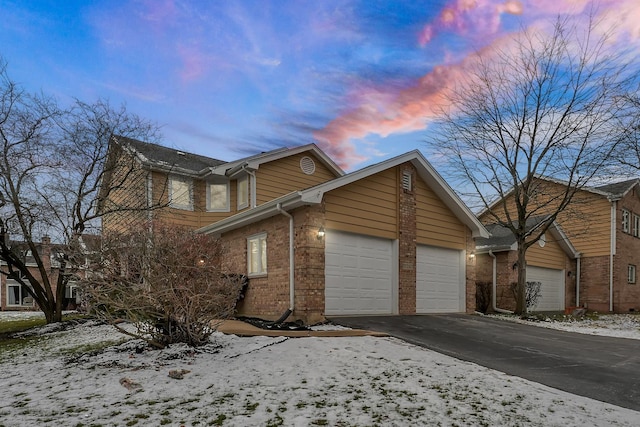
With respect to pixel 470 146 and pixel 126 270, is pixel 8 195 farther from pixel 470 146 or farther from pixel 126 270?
pixel 470 146

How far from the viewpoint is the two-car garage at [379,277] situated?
10.5 meters

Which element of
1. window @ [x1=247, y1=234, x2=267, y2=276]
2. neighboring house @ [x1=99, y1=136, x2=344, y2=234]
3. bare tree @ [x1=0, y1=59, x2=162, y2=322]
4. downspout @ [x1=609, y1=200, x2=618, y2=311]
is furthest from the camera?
downspout @ [x1=609, y1=200, x2=618, y2=311]

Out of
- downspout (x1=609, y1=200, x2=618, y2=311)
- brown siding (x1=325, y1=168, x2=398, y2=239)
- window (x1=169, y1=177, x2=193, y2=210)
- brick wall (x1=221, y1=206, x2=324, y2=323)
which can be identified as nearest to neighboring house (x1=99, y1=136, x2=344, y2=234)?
window (x1=169, y1=177, x2=193, y2=210)

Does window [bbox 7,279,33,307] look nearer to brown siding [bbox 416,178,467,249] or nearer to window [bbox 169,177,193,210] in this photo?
window [bbox 169,177,193,210]

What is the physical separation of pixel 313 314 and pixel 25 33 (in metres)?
13.0

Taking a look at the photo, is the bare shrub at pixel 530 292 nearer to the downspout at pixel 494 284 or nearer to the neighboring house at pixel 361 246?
the downspout at pixel 494 284

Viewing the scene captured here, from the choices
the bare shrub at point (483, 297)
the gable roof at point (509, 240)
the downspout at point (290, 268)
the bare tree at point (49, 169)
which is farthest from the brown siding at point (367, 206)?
the bare shrub at point (483, 297)

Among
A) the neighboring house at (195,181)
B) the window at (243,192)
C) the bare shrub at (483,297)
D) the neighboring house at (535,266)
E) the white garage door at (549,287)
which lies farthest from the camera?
the white garage door at (549,287)

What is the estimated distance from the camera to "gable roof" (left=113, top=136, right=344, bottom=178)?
48.6 ft

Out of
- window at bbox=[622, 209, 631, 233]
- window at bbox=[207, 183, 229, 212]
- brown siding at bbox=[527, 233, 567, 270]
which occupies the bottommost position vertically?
brown siding at bbox=[527, 233, 567, 270]

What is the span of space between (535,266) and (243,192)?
45.8ft

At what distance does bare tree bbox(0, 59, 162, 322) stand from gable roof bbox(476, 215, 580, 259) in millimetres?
15110

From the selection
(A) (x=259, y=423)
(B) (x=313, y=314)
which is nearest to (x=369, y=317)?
(B) (x=313, y=314)

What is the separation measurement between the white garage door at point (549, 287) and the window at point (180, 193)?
15439 millimetres
